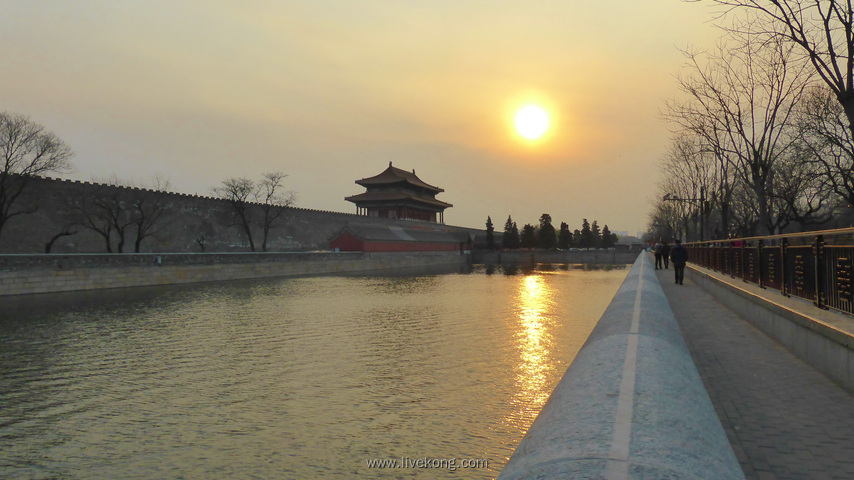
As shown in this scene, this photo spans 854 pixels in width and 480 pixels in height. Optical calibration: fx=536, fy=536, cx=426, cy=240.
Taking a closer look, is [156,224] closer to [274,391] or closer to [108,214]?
[108,214]

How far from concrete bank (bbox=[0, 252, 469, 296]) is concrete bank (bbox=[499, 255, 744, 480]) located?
87.1 ft

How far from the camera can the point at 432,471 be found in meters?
5.12

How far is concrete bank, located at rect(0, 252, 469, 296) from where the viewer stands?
2308cm

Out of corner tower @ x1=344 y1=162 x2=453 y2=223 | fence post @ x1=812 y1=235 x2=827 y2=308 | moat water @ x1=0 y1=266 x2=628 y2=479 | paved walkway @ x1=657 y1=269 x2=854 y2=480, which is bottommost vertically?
moat water @ x1=0 y1=266 x2=628 y2=479

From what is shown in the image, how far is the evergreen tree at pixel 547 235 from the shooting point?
295 ft

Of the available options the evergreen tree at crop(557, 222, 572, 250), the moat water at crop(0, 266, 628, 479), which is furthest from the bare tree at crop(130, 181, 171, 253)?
the evergreen tree at crop(557, 222, 572, 250)

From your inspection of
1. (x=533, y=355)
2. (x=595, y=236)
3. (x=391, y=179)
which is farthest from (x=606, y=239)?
(x=533, y=355)

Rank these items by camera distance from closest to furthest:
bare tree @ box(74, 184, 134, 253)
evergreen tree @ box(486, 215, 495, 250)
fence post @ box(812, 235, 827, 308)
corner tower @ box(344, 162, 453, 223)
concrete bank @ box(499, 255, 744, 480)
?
concrete bank @ box(499, 255, 744, 480), fence post @ box(812, 235, 827, 308), bare tree @ box(74, 184, 134, 253), corner tower @ box(344, 162, 453, 223), evergreen tree @ box(486, 215, 495, 250)

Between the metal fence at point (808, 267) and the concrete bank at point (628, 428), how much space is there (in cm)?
392

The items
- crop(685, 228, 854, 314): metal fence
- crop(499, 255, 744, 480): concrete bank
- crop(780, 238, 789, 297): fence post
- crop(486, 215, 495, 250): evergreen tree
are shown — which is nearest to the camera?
crop(499, 255, 744, 480): concrete bank

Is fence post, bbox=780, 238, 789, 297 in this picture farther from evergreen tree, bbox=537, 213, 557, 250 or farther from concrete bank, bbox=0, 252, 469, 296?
evergreen tree, bbox=537, 213, 557, 250

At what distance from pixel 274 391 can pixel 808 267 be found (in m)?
8.05

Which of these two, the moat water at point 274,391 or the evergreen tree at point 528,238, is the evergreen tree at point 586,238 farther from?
the moat water at point 274,391

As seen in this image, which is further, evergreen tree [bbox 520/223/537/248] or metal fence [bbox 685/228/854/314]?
evergreen tree [bbox 520/223/537/248]
